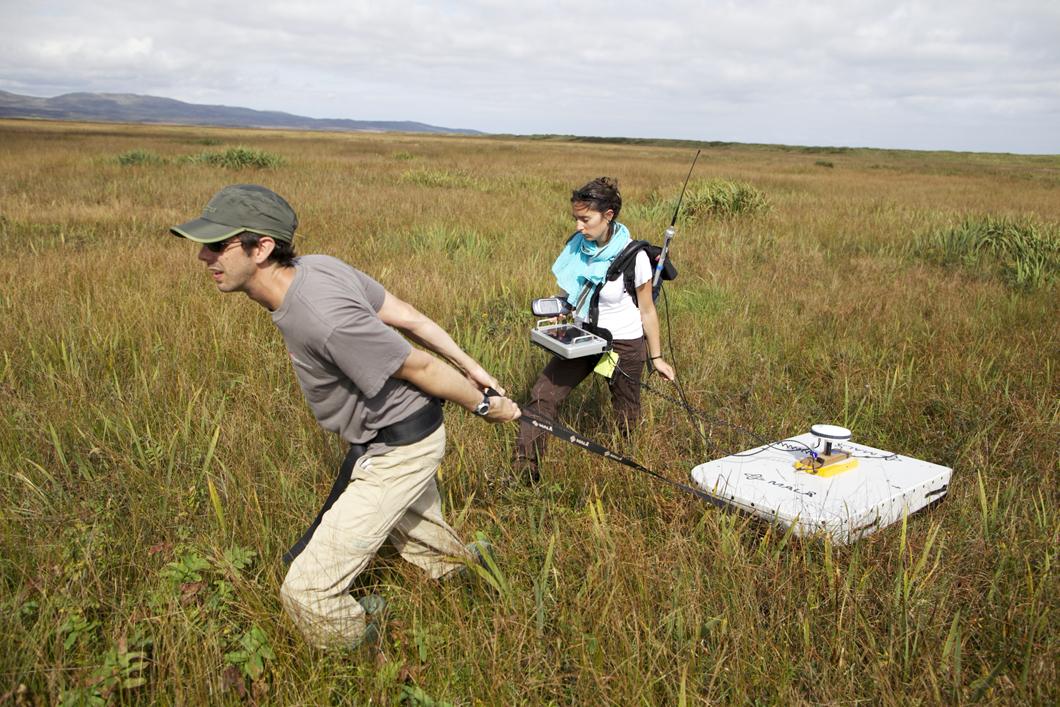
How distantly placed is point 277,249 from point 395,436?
73cm

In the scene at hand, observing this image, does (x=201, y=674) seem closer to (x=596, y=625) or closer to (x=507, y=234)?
(x=596, y=625)

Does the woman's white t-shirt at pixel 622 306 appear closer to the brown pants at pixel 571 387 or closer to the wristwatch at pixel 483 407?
the brown pants at pixel 571 387

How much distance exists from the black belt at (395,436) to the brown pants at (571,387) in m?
1.14

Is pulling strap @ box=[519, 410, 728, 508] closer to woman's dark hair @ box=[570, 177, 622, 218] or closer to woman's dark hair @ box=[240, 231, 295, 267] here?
woman's dark hair @ box=[240, 231, 295, 267]

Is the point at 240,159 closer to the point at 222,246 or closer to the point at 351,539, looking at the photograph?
the point at 222,246

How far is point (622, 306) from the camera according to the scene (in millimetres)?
3578

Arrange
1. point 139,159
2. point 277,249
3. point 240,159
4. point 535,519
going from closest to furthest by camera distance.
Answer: point 277,249
point 535,519
point 139,159
point 240,159

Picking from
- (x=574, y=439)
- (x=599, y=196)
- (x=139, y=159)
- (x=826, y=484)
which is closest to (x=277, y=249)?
(x=574, y=439)

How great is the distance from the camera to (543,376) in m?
3.65

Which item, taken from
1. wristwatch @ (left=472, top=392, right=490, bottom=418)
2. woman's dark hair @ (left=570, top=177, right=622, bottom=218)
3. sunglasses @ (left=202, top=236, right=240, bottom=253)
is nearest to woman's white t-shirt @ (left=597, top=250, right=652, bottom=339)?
woman's dark hair @ (left=570, top=177, right=622, bottom=218)

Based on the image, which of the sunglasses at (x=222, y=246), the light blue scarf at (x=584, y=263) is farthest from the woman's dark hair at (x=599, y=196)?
the sunglasses at (x=222, y=246)

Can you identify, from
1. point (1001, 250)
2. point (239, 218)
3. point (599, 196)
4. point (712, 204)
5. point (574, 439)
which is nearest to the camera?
point (239, 218)

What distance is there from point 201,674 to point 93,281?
16.6ft

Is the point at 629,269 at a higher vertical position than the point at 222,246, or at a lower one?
lower
